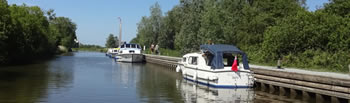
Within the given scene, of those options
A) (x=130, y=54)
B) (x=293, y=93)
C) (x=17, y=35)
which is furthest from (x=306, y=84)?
(x=17, y=35)

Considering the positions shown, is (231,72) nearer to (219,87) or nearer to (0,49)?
(219,87)

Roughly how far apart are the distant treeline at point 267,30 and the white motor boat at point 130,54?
6162 millimetres

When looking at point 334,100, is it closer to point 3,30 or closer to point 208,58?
point 208,58

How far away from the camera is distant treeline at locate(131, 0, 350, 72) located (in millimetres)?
33125

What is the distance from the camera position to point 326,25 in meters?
34.8

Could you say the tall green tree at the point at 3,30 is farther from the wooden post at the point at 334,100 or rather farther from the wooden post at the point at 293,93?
the wooden post at the point at 334,100

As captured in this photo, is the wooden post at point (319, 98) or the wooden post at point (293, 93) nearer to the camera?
the wooden post at point (319, 98)

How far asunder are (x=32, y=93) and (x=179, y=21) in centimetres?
5000

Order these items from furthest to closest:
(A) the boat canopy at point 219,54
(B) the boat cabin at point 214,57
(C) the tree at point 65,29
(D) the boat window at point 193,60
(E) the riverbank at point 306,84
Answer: (C) the tree at point 65,29
(D) the boat window at point 193,60
(B) the boat cabin at point 214,57
(A) the boat canopy at point 219,54
(E) the riverbank at point 306,84

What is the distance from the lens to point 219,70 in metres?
23.3

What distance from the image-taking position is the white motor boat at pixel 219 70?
76.8 ft

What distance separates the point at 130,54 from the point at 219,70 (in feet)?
115

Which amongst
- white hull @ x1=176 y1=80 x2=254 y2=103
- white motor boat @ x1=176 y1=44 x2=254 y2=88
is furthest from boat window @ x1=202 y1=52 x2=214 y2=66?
white hull @ x1=176 y1=80 x2=254 y2=103

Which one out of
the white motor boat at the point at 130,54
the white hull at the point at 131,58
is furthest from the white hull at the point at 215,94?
the white motor boat at the point at 130,54
